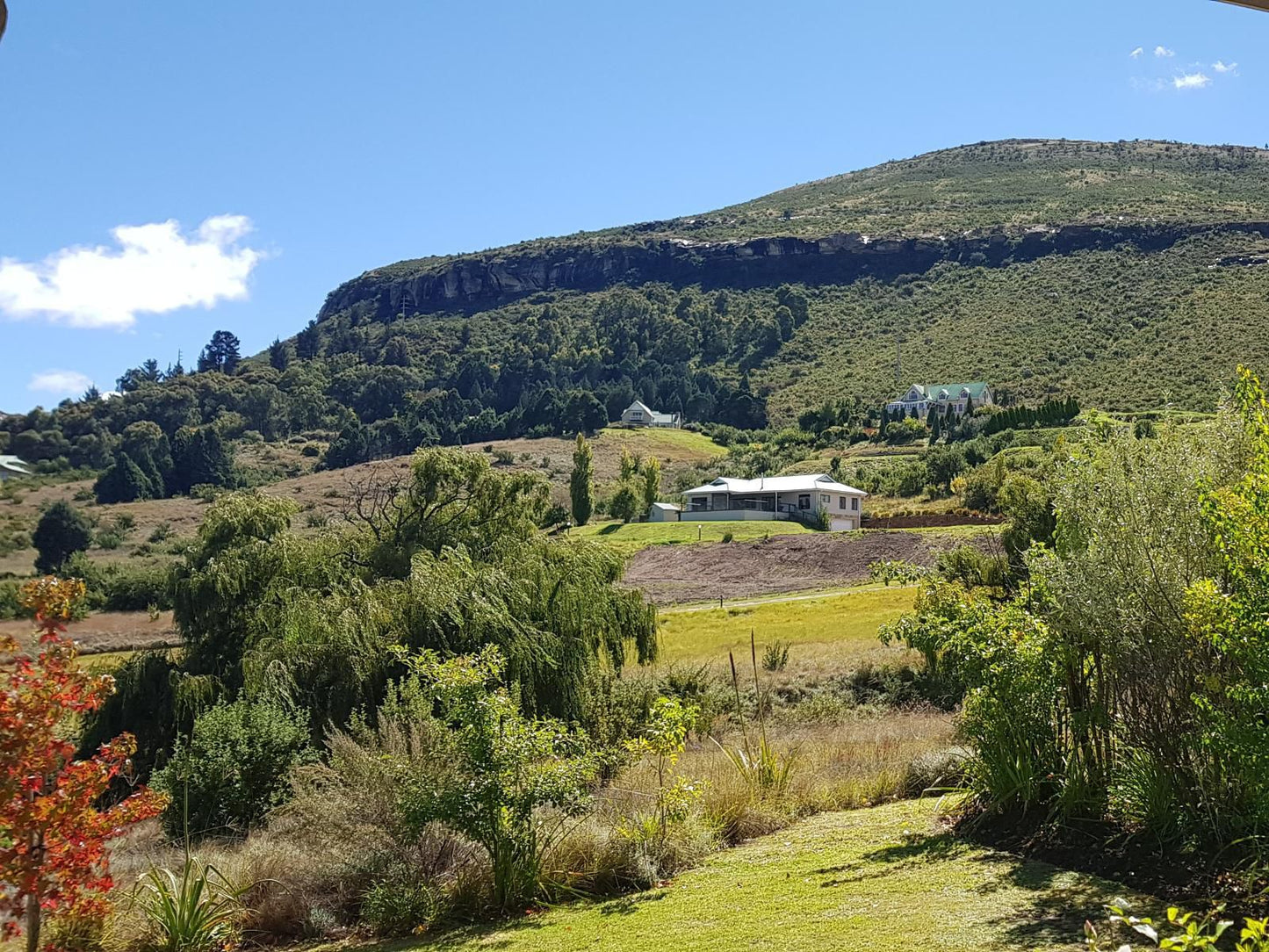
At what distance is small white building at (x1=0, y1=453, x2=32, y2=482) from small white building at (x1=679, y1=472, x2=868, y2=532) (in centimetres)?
6403

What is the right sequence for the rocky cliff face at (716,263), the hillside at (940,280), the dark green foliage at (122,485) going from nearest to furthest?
1. the hillside at (940,280)
2. the dark green foliage at (122,485)
3. the rocky cliff face at (716,263)

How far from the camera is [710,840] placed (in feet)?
38.7

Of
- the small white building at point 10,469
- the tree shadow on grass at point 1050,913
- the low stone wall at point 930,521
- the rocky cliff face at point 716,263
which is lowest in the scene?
the low stone wall at point 930,521

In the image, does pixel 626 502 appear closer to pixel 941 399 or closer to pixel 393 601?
pixel 941 399

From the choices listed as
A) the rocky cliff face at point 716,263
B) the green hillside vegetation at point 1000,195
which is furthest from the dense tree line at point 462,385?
the green hillside vegetation at point 1000,195

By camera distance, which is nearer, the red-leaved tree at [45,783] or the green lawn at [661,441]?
the red-leaved tree at [45,783]

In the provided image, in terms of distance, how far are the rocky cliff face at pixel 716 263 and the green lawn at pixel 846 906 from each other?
11830cm

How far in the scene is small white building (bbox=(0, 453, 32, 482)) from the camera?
2.41 metres

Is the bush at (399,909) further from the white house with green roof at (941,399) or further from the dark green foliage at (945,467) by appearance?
the white house with green roof at (941,399)

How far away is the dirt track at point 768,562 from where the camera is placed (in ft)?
164

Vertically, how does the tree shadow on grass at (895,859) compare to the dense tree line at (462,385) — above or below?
below

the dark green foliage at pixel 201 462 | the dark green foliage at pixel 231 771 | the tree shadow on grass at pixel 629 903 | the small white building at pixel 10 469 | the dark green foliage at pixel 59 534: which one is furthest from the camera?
the dark green foliage at pixel 201 462

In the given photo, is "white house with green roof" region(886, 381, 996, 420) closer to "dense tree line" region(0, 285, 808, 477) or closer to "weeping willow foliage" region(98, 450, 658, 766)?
"dense tree line" region(0, 285, 808, 477)

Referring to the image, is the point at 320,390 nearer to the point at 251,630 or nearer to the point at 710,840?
the point at 251,630
